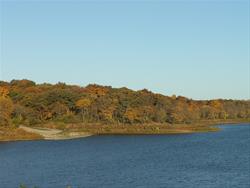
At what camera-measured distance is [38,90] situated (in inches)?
5876

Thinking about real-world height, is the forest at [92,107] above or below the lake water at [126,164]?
above

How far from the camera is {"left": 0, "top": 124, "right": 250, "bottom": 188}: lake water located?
5122 cm

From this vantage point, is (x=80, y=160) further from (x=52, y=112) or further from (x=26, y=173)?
(x=52, y=112)

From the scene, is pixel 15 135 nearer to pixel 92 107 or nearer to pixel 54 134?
pixel 54 134

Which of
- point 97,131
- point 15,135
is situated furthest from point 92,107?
point 15,135

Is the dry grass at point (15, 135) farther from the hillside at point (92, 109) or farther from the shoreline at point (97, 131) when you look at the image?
the hillside at point (92, 109)

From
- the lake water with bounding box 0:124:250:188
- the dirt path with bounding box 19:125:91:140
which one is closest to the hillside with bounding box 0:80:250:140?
the dirt path with bounding box 19:125:91:140

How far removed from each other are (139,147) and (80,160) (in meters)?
21.1

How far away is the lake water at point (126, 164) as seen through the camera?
168 ft

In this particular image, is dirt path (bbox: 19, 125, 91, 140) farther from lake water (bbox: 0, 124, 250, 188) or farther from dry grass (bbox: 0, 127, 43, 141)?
lake water (bbox: 0, 124, 250, 188)

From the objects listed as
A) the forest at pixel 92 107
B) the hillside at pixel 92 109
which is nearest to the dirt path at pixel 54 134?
the hillside at pixel 92 109

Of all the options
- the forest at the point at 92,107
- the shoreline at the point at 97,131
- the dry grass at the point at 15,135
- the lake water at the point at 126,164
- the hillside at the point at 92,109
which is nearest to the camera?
the lake water at the point at 126,164

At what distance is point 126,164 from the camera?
65375 mm

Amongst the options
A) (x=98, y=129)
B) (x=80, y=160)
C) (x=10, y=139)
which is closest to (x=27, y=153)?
(x=80, y=160)
